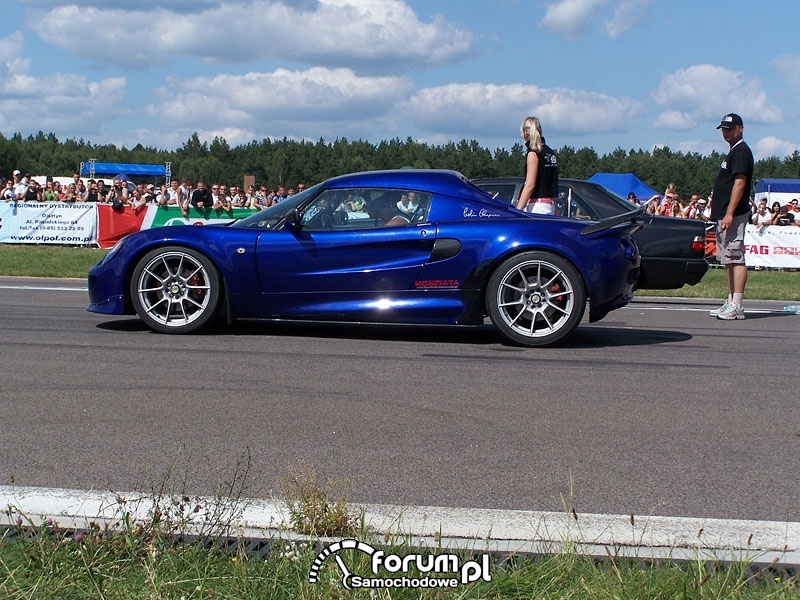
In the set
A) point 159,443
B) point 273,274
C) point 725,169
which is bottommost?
point 159,443

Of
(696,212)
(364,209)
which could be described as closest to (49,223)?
(696,212)

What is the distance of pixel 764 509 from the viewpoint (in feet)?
12.2

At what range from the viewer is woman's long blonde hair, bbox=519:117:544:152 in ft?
31.6

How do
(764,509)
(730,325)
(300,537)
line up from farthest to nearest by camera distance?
(730,325)
(764,509)
(300,537)

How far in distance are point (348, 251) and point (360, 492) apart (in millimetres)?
3951

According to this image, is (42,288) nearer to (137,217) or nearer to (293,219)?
(293,219)

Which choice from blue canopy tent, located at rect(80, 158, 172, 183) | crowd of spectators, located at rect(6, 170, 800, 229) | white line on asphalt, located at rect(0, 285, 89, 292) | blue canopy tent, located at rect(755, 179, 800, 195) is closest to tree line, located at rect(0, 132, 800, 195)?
blue canopy tent, located at rect(80, 158, 172, 183)

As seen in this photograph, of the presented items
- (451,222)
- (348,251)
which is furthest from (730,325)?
(348,251)

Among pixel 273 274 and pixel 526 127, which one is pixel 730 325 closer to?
pixel 526 127

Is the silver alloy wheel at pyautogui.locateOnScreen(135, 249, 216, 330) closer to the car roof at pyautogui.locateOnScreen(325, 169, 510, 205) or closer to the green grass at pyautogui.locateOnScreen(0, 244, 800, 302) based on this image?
the car roof at pyautogui.locateOnScreen(325, 169, 510, 205)

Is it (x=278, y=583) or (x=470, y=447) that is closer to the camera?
(x=278, y=583)
